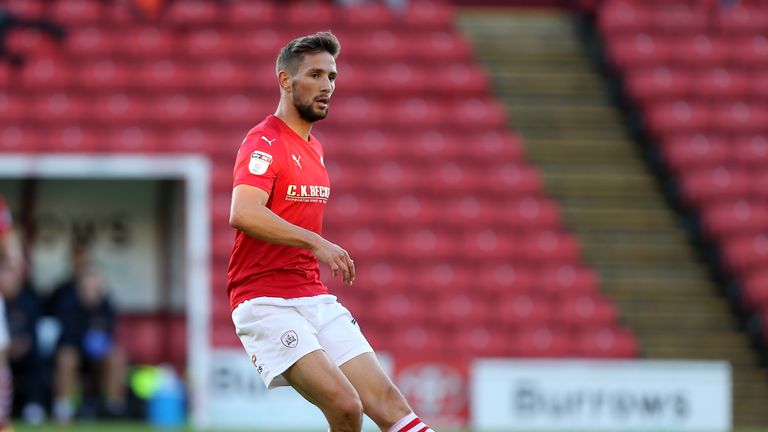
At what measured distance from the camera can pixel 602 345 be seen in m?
13.2

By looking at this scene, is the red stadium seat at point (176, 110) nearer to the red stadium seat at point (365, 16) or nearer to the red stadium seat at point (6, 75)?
the red stadium seat at point (6, 75)

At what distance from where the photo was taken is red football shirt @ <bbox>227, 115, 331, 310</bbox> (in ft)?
19.0

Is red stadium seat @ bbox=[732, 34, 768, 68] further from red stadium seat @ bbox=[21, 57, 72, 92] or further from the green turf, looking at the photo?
red stadium seat @ bbox=[21, 57, 72, 92]

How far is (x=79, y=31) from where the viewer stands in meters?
14.5

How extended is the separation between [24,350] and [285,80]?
7110 millimetres

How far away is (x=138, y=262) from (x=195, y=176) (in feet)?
6.53

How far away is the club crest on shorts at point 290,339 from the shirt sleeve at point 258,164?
57cm

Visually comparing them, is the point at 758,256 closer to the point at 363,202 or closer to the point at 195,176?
the point at 363,202

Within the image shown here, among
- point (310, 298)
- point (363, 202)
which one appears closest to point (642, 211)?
point (363, 202)

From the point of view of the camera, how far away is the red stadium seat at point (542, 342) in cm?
1303

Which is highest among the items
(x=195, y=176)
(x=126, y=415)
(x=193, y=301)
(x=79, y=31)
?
(x=79, y=31)

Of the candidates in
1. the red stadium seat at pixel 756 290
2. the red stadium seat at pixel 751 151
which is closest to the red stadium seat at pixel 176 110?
the red stadium seat at pixel 751 151

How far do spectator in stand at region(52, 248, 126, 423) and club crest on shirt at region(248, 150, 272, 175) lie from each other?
23.1ft

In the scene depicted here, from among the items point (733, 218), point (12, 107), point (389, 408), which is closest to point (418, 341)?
point (733, 218)
